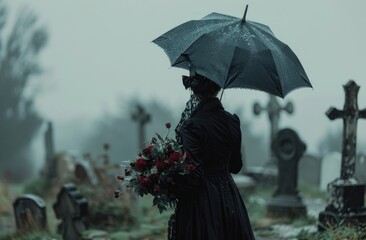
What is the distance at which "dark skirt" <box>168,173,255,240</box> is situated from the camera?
301 cm

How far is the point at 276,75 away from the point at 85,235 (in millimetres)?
3621

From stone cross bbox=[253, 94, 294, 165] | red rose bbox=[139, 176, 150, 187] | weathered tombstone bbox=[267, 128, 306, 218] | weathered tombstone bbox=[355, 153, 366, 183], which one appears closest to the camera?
red rose bbox=[139, 176, 150, 187]

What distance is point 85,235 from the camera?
5879mm

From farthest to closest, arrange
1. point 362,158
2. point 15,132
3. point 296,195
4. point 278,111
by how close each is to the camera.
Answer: point 15,132 → point 278,111 → point 362,158 → point 296,195

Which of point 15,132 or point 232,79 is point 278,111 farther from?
point 15,132

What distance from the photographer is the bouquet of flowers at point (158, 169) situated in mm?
2811

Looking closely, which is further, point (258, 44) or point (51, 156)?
point (51, 156)

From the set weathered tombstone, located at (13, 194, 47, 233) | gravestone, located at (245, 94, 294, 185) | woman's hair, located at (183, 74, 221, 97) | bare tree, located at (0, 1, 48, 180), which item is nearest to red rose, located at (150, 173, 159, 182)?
woman's hair, located at (183, 74, 221, 97)

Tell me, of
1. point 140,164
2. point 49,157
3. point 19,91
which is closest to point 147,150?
point 140,164

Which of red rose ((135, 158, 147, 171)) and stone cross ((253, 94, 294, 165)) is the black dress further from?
stone cross ((253, 94, 294, 165))

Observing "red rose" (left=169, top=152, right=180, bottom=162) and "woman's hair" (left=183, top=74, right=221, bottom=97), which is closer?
"red rose" (left=169, top=152, right=180, bottom=162)

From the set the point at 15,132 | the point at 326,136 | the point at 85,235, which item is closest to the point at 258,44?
the point at 85,235

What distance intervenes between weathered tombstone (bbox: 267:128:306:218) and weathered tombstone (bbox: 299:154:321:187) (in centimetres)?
372

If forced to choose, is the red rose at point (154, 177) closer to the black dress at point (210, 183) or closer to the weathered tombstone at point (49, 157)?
the black dress at point (210, 183)
